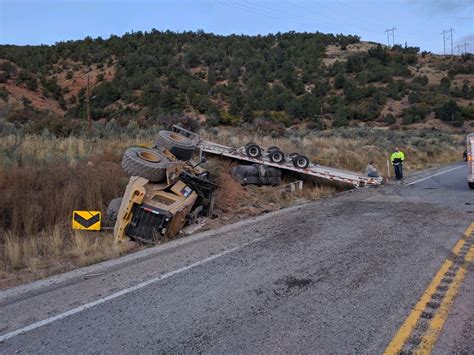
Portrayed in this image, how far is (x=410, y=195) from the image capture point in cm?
1505

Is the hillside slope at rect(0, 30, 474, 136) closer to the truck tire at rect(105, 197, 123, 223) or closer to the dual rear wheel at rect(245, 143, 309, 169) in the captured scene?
the dual rear wheel at rect(245, 143, 309, 169)

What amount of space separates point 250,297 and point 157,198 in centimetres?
478

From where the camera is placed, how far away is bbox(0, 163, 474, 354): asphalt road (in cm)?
438

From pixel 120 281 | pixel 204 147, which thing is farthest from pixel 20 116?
pixel 120 281

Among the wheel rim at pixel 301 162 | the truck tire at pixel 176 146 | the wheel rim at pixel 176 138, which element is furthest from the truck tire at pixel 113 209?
the wheel rim at pixel 301 162

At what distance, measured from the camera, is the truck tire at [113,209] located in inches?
402

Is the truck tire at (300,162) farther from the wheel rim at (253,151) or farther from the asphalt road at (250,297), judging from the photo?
the asphalt road at (250,297)

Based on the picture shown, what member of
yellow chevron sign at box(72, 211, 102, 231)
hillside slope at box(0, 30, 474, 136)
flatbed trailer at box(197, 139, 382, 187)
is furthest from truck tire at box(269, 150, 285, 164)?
hillside slope at box(0, 30, 474, 136)

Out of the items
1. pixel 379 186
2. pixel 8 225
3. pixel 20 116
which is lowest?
pixel 379 186

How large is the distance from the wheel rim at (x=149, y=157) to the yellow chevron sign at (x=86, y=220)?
1908mm

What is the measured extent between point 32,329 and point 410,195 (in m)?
13.0

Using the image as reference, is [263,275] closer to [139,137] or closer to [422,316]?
[422,316]

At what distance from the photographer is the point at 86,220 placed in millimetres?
9703

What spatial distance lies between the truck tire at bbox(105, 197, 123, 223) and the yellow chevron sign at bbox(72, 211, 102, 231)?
1.51 feet
